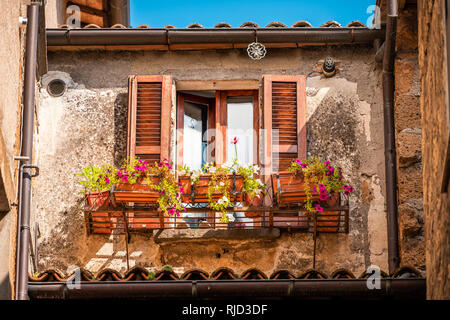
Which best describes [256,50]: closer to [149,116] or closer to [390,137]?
[149,116]

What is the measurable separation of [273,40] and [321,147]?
1.17 m

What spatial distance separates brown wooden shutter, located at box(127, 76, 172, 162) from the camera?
10.4m

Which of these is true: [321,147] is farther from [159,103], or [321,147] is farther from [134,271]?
[134,271]

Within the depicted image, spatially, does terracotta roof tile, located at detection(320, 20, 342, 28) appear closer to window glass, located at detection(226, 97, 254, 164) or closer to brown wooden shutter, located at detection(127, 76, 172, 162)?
window glass, located at detection(226, 97, 254, 164)

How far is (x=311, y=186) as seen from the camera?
967cm

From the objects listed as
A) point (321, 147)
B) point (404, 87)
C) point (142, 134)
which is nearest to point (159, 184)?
point (142, 134)

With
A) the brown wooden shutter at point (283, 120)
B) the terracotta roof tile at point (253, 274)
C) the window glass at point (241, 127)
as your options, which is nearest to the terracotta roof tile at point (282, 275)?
the terracotta roof tile at point (253, 274)

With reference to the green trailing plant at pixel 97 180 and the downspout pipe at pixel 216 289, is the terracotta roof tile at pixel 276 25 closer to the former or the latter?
the green trailing plant at pixel 97 180

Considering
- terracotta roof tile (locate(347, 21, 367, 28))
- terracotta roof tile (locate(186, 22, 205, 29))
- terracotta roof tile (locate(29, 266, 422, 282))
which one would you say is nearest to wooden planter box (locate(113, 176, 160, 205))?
terracotta roof tile (locate(29, 266, 422, 282))

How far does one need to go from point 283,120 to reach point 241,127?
49cm

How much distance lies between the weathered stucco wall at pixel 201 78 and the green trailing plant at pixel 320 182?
0.56m

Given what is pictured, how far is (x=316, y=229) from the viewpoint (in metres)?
10.0

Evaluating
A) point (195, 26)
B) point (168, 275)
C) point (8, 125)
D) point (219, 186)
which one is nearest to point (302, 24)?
point (195, 26)

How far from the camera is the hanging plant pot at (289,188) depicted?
31.8 ft
